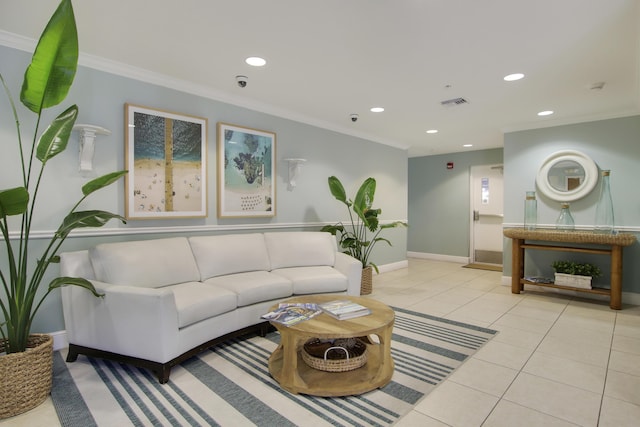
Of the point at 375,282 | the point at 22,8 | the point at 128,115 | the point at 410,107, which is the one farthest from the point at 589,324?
the point at 22,8

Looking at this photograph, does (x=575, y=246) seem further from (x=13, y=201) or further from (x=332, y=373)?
(x=13, y=201)

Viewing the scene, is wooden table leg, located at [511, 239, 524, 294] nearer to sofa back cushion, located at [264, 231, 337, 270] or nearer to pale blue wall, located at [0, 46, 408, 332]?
pale blue wall, located at [0, 46, 408, 332]

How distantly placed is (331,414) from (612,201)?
4535 millimetres

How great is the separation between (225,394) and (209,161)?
2.28m

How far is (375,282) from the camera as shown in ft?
16.9

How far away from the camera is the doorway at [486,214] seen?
257 inches

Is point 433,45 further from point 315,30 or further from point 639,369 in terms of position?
point 639,369

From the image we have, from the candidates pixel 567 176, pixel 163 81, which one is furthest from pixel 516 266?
pixel 163 81

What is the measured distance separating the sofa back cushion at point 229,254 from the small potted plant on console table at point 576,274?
3.71 m

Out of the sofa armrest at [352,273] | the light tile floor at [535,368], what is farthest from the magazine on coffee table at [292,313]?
the sofa armrest at [352,273]

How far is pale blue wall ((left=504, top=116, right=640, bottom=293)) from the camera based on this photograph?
13.6ft

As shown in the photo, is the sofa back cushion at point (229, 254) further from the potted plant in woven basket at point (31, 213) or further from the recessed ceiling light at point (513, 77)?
the recessed ceiling light at point (513, 77)

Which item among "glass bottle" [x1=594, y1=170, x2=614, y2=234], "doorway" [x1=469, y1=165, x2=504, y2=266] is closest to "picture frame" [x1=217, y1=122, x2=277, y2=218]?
"glass bottle" [x1=594, y1=170, x2=614, y2=234]

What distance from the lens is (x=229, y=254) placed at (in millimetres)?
3266
